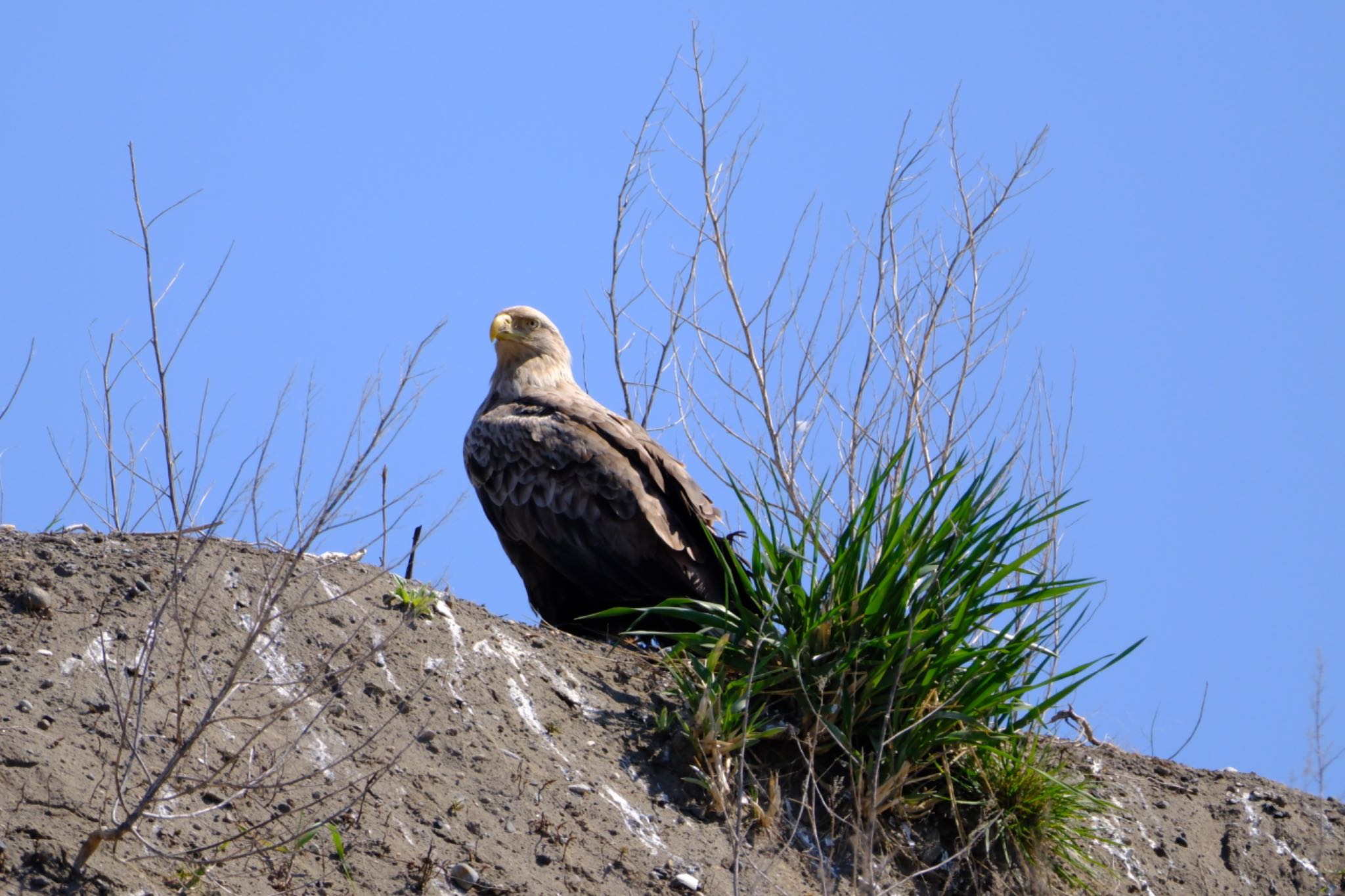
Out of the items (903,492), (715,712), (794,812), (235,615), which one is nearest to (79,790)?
(235,615)

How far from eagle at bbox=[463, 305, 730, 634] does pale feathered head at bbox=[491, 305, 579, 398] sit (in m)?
0.64

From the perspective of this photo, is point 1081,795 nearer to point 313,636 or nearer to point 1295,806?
point 1295,806

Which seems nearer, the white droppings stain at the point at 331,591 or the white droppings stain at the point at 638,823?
the white droppings stain at the point at 638,823

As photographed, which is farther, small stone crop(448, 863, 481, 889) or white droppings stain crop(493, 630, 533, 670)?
white droppings stain crop(493, 630, 533, 670)

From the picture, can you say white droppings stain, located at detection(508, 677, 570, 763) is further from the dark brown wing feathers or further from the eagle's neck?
the eagle's neck

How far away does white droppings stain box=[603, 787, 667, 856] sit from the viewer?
16.9ft

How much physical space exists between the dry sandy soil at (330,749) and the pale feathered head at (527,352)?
2.57 m

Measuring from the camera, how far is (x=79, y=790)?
4.14 metres

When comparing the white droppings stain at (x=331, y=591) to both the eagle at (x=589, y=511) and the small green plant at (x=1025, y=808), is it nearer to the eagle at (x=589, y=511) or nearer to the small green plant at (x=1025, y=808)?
the eagle at (x=589, y=511)

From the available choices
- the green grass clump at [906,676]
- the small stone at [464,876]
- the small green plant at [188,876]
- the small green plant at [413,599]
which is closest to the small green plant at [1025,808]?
the green grass clump at [906,676]

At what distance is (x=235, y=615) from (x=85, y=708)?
82cm

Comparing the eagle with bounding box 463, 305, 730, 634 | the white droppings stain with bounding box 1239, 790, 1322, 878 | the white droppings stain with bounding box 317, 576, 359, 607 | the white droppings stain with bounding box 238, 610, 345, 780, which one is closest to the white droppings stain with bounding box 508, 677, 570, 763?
the white droppings stain with bounding box 317, 576, 359, 607

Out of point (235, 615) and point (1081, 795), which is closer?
point (235, 615)

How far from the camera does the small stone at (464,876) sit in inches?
179
